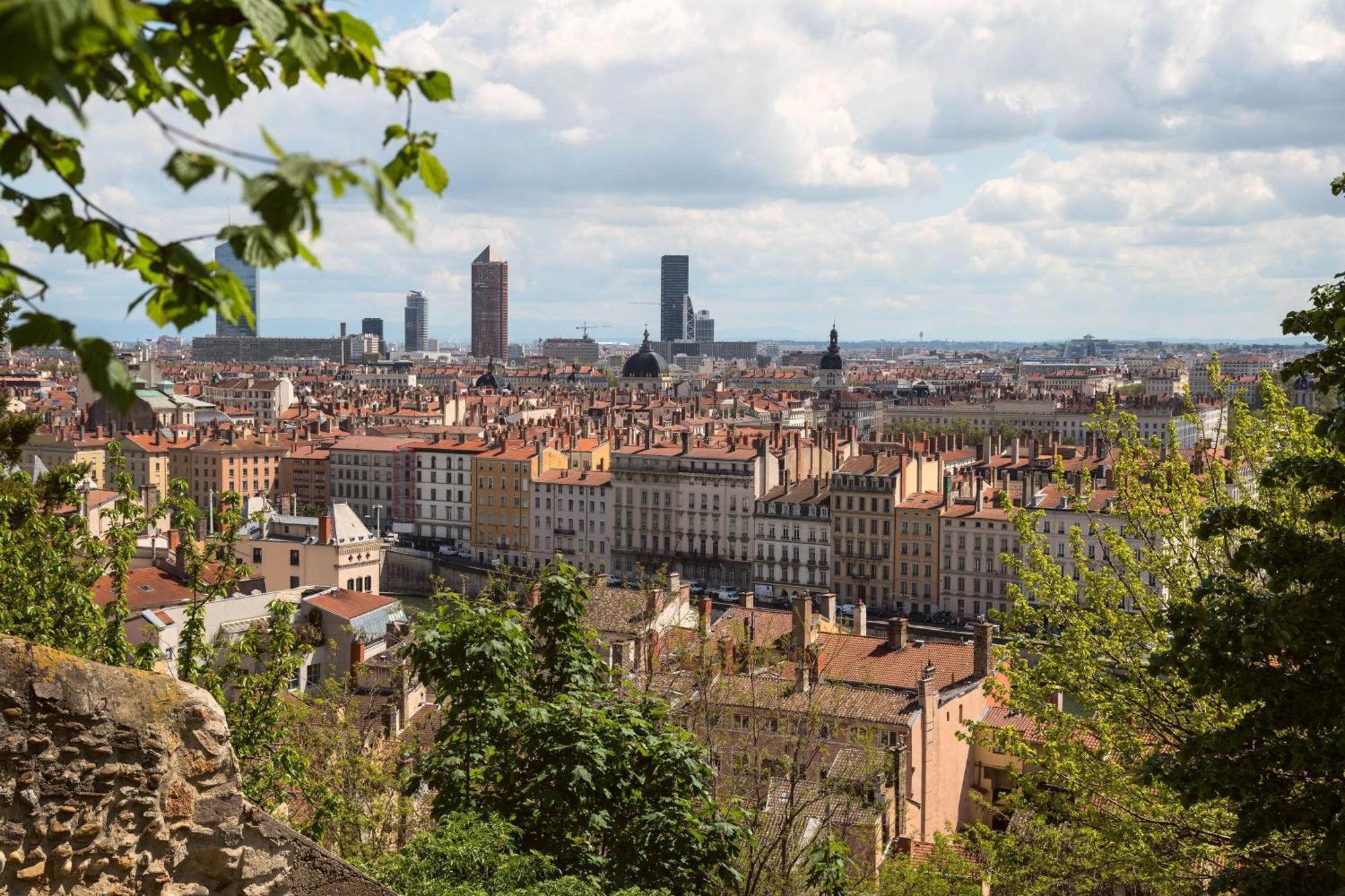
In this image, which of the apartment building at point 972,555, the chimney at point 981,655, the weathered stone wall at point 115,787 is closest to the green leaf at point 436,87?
the weathered stone wall at point 115,787

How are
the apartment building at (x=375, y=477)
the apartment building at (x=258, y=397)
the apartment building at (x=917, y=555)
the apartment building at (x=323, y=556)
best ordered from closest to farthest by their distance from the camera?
the apartment building at (x=323, y=556), the apartment building at (x=917, y=555), the apartment building at (x=375, y=477), the apartment building at (x=258, y=397)

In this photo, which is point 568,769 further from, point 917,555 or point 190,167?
point 917,555

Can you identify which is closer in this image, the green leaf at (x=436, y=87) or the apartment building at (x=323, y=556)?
the green leaf at (x=436, y=87)

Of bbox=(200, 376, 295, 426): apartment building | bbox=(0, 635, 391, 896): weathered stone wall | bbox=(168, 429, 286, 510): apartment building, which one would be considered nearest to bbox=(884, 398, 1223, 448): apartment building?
bbox=(200, 376, 295, 426): apartment building

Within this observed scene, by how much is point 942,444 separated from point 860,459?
16720mm

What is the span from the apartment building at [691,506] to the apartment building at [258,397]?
6906cm

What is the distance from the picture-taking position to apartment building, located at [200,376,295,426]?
456 ft

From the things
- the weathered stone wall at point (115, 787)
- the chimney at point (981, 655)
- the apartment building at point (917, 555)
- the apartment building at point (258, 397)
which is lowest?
the apartment building at point (917, 555)

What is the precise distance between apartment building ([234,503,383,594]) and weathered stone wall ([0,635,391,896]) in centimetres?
4624

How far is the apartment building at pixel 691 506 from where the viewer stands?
71.8m

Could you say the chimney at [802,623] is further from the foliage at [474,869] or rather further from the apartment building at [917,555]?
the apartment building at [917,555]

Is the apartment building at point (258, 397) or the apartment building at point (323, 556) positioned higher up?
the apartment building at point (258, 397)

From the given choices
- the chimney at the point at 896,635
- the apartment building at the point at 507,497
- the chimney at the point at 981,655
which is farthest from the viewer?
the apartment building at the point at 507,497

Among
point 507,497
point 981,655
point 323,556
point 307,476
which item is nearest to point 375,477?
point 307,476
